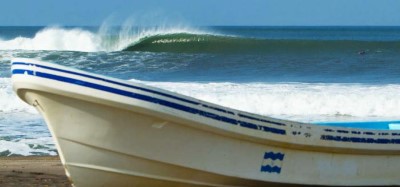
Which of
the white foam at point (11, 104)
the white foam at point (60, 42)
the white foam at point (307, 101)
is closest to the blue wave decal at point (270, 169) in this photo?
the white foam at point (307, 101)

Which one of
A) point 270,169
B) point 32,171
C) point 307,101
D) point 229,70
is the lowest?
point 32,171

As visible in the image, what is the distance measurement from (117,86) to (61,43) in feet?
103

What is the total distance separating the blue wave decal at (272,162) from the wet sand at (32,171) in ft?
7.15

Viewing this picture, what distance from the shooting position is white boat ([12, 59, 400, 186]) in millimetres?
6352

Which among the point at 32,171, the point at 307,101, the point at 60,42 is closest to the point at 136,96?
the point at 32,171

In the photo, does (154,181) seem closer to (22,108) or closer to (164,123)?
(164,123)

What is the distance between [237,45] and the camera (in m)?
37.2

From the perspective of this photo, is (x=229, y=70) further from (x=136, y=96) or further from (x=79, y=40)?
(x=136, y=96)

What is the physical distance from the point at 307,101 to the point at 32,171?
833cm

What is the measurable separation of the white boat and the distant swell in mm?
27631

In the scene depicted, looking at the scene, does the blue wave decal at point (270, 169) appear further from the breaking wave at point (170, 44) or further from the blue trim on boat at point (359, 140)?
the breaking wave at point (170, 44)

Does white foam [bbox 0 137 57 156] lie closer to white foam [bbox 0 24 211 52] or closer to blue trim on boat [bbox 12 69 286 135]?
blue trim on boat [bbox 12 69 286 135]

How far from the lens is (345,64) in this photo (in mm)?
28875

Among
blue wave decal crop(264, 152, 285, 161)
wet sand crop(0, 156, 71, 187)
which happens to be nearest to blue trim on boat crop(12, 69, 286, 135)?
blue wave decal crop(264, 152, 285, 161)
